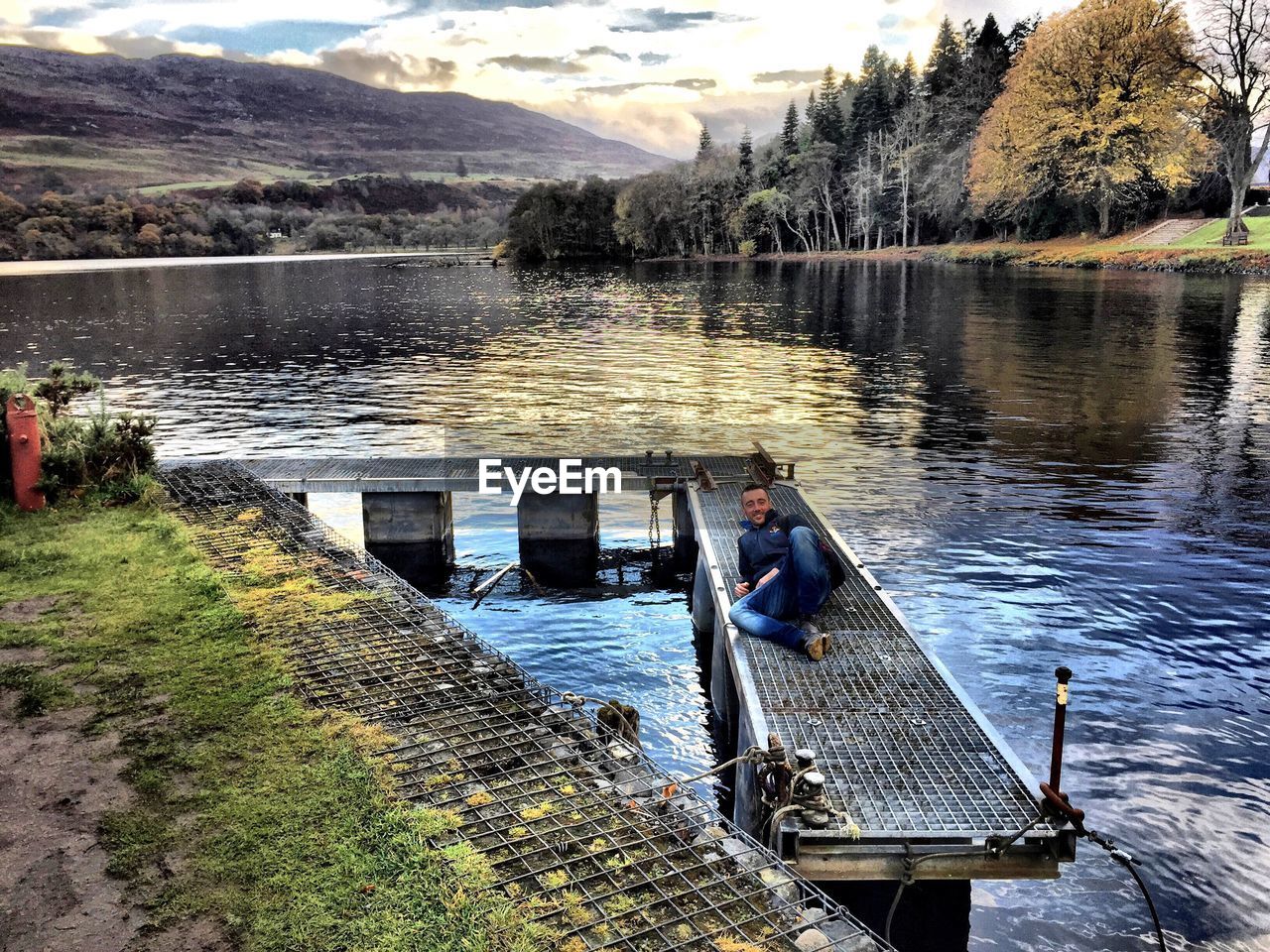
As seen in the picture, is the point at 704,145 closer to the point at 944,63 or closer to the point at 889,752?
the point at 944,63

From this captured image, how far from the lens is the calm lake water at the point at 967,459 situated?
12125 millimetres

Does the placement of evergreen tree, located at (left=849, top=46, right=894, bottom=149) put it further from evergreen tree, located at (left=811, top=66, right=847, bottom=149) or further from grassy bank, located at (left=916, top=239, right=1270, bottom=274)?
grassy bank, located at (left=916, top=239, right=1270, bottom=274)

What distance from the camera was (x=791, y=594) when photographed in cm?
1259

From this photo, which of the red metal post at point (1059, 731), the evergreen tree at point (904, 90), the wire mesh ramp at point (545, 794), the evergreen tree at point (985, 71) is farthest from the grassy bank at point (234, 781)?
the evergreen tree at point (904, 90)

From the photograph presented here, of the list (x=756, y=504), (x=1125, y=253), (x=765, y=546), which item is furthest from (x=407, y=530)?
(x=1125, y=253)

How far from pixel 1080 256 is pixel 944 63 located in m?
44.2

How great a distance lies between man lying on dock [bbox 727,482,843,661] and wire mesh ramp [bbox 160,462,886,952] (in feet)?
9.47

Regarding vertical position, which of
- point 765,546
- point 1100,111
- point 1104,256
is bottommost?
point 765,546

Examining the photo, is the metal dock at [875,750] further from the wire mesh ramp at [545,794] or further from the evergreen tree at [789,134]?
the evergreen tree at [789,134]

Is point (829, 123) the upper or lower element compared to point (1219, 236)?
upper

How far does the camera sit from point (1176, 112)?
276ft

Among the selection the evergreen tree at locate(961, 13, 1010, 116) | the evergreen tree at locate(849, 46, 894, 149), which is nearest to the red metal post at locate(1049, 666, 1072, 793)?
the evergreen tree at locate(961, 13, 1010, 116)

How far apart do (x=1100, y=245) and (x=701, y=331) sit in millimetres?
51242

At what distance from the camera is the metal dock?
845 centimetres
